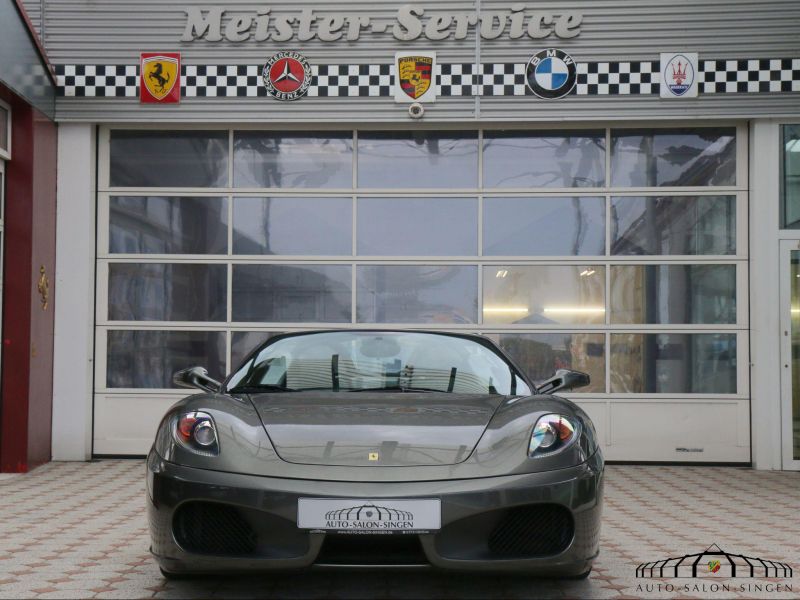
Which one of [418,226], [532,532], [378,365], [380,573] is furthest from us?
[418,226]

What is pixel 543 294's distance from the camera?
859 centimetres

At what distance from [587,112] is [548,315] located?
6.06ft

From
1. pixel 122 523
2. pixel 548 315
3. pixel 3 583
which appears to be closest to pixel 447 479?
pixel 3 583

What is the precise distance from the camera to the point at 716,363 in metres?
8.48

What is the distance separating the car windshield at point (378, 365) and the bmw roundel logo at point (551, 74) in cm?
455

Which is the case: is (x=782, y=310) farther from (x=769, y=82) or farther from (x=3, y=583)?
(x=3, y=583)

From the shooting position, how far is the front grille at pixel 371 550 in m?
2.97

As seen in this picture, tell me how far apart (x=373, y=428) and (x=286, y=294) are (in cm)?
548

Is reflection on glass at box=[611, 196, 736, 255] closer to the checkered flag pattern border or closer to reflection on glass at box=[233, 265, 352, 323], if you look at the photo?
the checkered flag pattern border

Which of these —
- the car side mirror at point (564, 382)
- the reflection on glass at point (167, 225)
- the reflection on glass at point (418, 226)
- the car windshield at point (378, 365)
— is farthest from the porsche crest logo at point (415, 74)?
the car side mirror at point (564, 382)

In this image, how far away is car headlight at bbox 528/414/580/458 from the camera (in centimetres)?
A: 323

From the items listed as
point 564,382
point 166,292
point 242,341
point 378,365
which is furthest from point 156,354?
point 564,382

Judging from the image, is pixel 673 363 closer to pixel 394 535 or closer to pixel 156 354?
pixel 156 354

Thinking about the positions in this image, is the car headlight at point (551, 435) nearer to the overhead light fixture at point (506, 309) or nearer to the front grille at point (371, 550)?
the front grille at point (371, 550)
